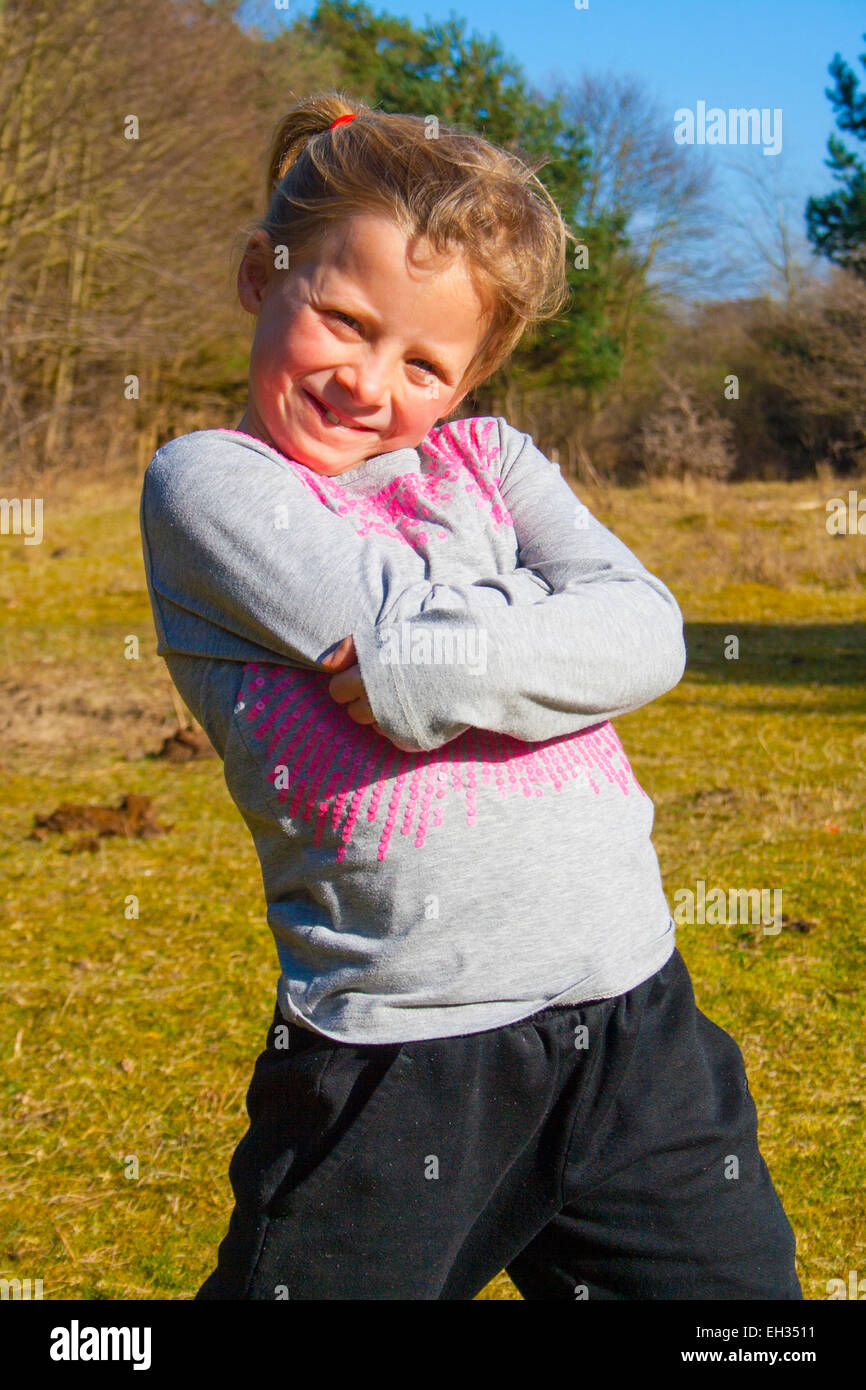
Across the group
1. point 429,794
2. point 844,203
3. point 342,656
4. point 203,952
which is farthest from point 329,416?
point 844,203

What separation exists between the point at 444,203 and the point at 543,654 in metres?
0.47

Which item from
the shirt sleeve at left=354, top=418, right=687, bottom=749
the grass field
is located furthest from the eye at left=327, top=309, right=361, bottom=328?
the grass field

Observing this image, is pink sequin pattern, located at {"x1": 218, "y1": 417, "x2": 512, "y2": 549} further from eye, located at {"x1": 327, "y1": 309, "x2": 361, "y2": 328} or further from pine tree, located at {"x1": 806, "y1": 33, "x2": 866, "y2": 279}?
pine tree, located at {"x1": 806, "y1": 33, "x2": 866, "y2": 279}

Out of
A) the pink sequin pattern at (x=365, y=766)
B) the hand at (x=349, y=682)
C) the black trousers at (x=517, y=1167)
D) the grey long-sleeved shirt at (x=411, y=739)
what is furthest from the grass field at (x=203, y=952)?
the hand at (x=349, y=682)

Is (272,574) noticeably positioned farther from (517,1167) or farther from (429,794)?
(517,1167)

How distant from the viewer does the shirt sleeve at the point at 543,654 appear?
3.67ft

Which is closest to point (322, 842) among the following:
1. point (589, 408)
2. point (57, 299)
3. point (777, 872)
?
point (777, 872)

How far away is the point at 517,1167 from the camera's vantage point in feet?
4.17

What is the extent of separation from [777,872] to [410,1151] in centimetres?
299

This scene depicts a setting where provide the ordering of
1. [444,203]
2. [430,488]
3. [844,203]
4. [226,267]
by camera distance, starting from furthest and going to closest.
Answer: [844,203], [226,267], [430,488], [444,203]

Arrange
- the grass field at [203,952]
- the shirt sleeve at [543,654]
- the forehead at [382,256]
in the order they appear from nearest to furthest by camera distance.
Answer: the shirt sleeve at [543,654] → the forehead at [382,256] → the grass field at [203,952]

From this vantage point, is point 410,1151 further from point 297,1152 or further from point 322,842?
point 322,842

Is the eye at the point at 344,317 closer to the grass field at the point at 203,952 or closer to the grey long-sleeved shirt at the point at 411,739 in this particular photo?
the grey long-sleeved shirt at the point at 411,739
